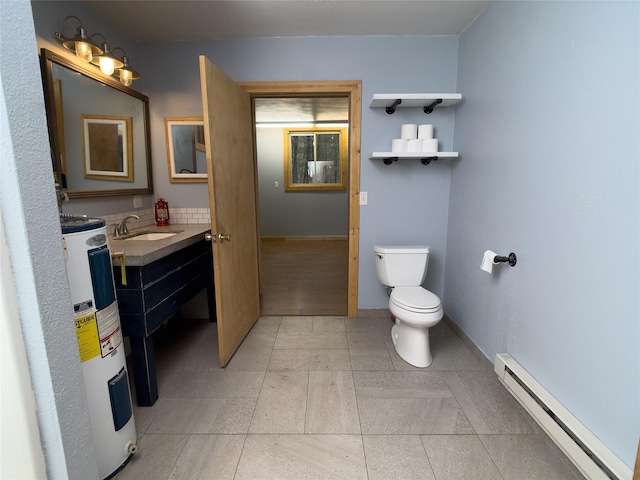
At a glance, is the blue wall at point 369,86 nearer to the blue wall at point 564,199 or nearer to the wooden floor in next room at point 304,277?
the blue wall at point 564,199

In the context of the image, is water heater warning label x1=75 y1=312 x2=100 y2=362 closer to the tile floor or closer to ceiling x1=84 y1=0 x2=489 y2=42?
the tile floor

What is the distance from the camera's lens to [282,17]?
200cm

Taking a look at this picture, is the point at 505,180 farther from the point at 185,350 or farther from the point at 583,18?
the point at 185,350

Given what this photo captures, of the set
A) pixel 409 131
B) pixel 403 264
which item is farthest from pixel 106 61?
pixel 403 264

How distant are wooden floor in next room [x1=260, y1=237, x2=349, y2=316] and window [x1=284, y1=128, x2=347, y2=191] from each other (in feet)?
3.92

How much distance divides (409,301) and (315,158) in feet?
15.2

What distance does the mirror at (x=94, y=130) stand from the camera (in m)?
1.60

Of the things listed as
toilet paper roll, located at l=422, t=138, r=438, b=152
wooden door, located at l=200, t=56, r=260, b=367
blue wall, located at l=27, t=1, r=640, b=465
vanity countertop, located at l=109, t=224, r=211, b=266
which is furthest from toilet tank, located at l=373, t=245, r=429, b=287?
vanity countertop, located at l=109, t=224, r=211, b=266

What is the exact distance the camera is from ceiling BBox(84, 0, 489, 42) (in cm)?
184

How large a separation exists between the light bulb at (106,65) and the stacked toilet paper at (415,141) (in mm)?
1928

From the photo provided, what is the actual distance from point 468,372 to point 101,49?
9.83 ft

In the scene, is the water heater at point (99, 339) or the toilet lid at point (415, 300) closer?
the water heater at point (99, 339)

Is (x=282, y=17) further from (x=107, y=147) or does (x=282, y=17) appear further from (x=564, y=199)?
(x=564, y=199)

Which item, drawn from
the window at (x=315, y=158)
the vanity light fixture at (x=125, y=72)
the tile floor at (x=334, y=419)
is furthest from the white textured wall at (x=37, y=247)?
the window at (x=315, y=158)
